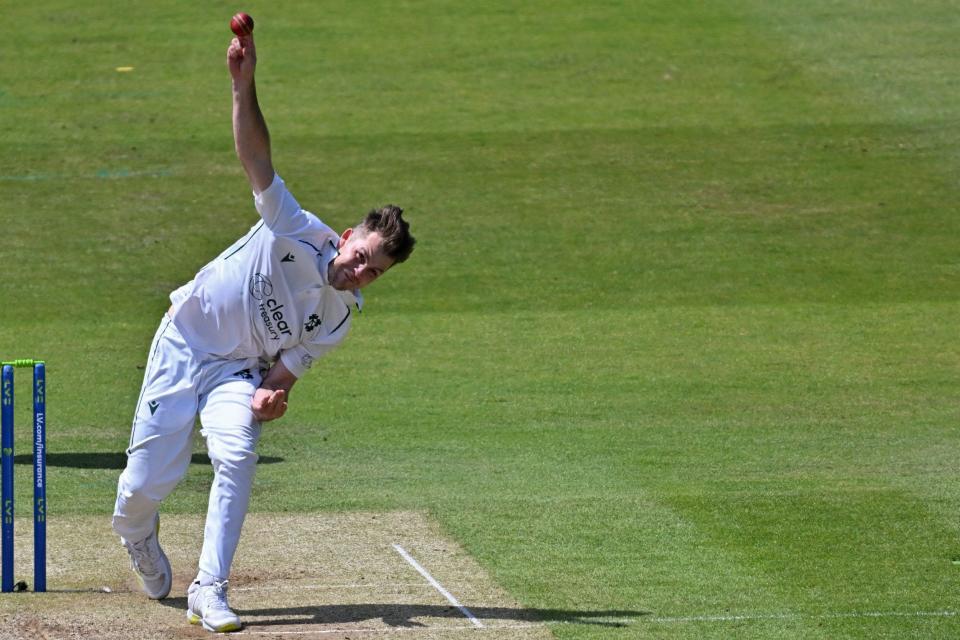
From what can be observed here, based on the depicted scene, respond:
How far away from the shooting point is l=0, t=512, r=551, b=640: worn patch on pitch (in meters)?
6.30

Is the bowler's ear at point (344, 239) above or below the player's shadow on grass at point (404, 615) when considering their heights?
above

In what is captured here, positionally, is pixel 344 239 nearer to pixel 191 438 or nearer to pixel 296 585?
pixel 191 438

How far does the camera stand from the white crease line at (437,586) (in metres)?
6.43

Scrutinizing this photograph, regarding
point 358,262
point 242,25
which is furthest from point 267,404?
point 242,25

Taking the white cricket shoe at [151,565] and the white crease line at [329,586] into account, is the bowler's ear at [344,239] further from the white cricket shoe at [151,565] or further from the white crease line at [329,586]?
the white crease line at [329,586]

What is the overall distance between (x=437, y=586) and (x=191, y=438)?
1290 mm

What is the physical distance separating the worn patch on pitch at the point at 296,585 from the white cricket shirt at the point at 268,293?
1.04 m

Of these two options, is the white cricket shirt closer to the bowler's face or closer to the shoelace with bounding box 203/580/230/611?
the bowler's face

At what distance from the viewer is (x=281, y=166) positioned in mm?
18938

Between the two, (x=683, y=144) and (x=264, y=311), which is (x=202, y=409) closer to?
(x=264, y=311)

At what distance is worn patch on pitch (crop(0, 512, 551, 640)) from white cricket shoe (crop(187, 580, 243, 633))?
6 centimetres

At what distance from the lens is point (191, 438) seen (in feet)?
21.5

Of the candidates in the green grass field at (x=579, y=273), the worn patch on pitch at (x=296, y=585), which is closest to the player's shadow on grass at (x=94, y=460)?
the green grass field at (x=579, y=273)

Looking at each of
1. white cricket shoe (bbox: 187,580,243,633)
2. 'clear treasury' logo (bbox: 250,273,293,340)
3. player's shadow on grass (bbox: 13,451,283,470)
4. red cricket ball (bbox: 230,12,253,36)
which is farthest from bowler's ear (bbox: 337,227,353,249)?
player's shadow on grass (bbox: 13,451,283,470)
